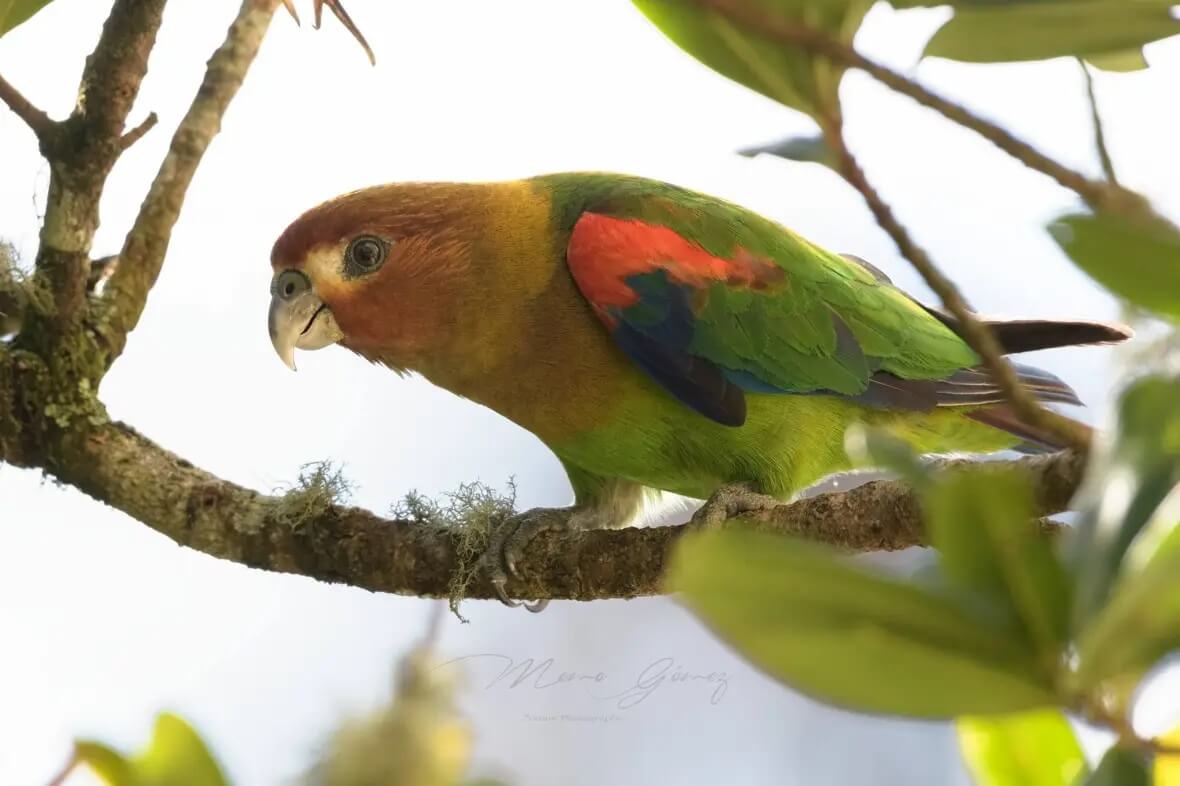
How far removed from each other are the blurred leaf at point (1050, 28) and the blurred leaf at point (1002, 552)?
0.36 metres

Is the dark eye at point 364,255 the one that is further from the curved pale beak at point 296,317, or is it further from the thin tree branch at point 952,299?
the thin tree branch at point 952,299

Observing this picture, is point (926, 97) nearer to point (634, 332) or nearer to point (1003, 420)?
point (634, 332)

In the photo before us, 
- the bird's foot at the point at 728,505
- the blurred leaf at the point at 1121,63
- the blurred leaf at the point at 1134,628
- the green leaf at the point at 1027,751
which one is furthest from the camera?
the bird's foot at the point at 728,505

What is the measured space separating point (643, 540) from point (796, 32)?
3.60 feet

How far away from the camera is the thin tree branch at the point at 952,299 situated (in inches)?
28.4

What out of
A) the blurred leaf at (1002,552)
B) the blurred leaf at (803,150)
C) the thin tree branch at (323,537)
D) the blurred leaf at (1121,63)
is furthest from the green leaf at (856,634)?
the thin tree branch at (323,537)

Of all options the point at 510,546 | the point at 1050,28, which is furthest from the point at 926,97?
the point at 510,546

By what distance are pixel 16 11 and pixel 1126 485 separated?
1383mm

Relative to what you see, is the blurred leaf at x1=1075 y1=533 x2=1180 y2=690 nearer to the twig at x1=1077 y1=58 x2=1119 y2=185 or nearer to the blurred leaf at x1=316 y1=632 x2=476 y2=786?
the twig at x1=1077 y1=58 x2=1119 y2=185

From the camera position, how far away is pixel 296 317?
79.0 inches

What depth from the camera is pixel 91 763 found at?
80 cm

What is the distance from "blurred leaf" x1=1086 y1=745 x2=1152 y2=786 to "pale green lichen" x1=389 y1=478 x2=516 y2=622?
1.35 metres

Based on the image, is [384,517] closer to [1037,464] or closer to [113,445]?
[113,445]

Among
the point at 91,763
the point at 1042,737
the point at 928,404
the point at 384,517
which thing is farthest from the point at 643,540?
the point at 91,763
